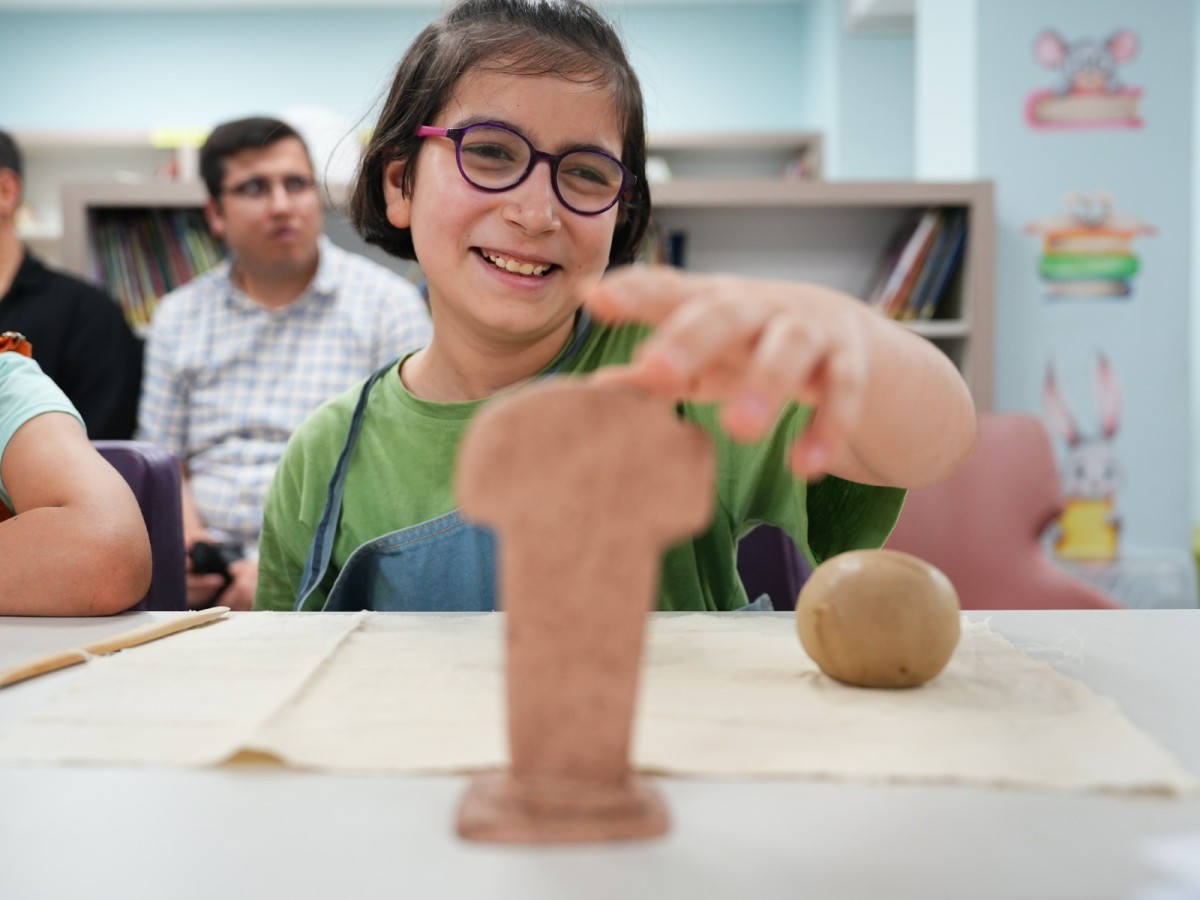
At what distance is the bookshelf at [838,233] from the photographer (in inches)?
106

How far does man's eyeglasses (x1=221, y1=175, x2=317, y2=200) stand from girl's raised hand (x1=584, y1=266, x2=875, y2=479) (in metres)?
2.09

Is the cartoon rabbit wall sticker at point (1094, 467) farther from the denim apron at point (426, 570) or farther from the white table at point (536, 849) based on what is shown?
the white table at point (536, 849)

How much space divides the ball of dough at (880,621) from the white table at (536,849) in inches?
4.8

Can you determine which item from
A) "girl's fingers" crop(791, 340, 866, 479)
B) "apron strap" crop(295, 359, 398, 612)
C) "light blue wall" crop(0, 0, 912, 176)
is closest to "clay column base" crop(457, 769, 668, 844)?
"girl's fingers" crop(791, 340, 866, 479)

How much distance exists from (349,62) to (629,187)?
16.1 feet

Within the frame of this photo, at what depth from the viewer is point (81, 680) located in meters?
Result: 0.62

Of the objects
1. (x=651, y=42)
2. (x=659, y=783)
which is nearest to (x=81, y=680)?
(x=659, y=783)

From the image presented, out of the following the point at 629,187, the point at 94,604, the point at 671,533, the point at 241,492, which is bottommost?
the point at 241,492

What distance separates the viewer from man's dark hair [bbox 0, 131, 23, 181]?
244cm

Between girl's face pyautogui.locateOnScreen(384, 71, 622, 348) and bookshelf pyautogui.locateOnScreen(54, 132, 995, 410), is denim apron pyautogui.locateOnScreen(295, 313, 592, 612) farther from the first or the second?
bookshelf pyautogui.locateOnScreen(54, 132, 995, 410)

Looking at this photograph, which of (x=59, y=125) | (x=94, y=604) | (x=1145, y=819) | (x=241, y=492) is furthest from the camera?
(x=59, y=125)

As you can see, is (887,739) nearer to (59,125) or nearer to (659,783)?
(659,783)

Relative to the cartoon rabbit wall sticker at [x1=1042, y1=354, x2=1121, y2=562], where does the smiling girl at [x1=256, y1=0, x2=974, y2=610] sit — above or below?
above

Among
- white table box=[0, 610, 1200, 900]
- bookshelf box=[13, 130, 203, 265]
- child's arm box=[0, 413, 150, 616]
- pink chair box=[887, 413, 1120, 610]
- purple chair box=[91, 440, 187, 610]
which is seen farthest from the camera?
bookshelf box=[13, 130, 203, 265]
